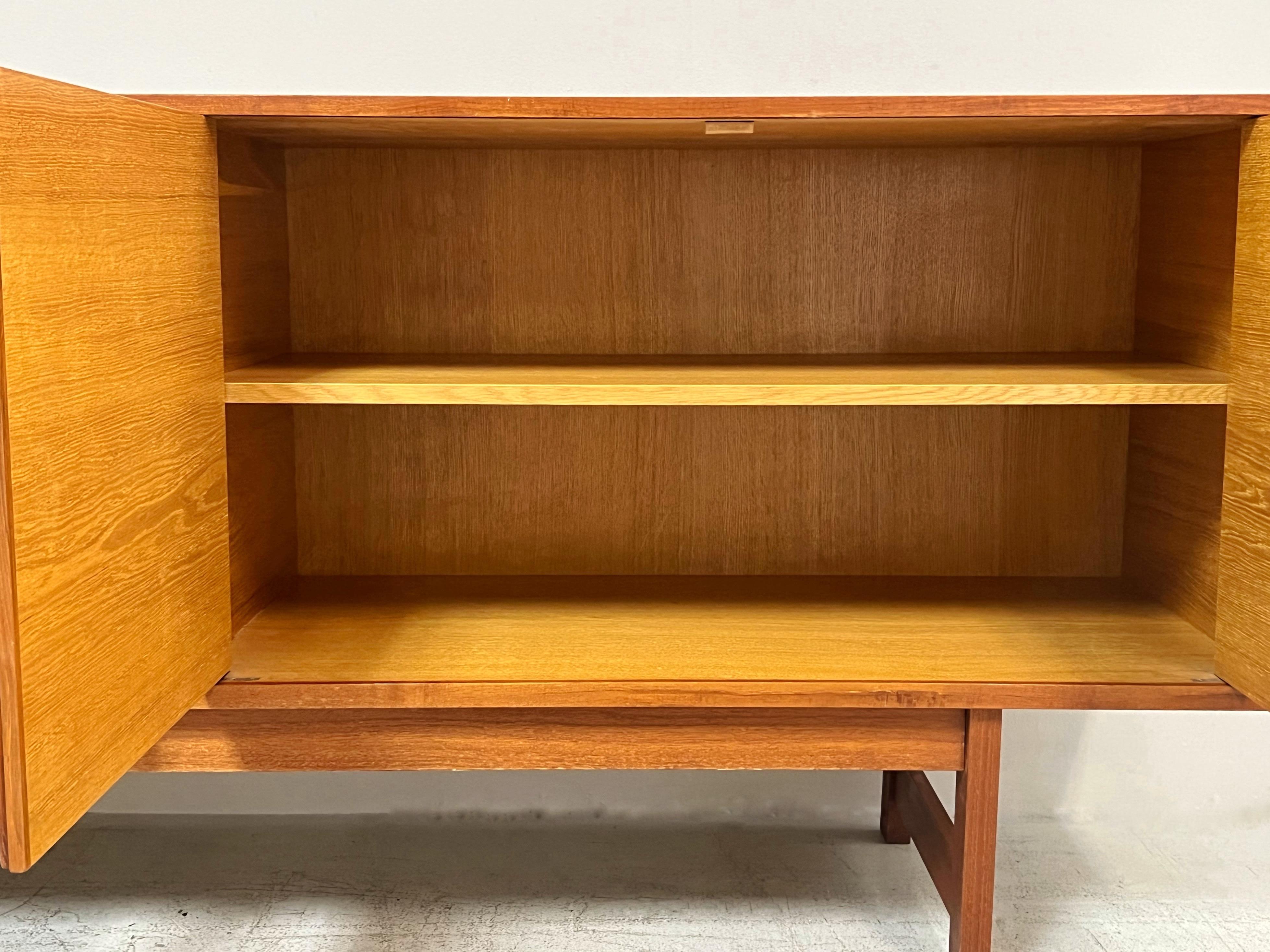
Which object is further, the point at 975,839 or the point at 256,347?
the point at 256,347

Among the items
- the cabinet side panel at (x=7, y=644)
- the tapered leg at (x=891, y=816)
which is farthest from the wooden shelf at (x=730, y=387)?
the tapered leg at (x=891, y=816)

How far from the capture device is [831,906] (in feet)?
6.38

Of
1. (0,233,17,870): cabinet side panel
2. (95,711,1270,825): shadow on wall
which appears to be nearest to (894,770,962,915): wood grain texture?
(95,711,1270,825): shadow on wall

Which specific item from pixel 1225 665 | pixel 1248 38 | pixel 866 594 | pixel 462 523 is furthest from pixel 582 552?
pixel 1248 38

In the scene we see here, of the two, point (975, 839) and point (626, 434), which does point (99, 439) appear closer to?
point (626, 434)

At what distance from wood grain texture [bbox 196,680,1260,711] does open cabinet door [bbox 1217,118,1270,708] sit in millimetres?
85

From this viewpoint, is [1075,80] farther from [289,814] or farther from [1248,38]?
[289,814]

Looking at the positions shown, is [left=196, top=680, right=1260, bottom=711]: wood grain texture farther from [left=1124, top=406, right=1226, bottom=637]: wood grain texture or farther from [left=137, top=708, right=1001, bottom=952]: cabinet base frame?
[left=1124, top=406, right=1226, bottom=637]: wood grain texture

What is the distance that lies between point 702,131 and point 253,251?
0.66 meters

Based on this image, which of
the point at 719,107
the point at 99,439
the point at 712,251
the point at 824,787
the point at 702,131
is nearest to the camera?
the point at 99,439

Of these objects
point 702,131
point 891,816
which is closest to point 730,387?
point 702,131

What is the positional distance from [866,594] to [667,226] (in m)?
0.64

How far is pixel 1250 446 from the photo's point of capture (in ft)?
4.75

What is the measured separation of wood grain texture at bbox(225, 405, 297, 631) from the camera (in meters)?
1.68
